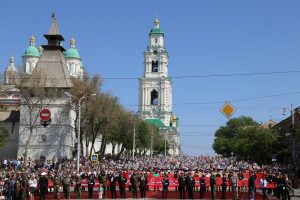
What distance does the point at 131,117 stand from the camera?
3708 inches

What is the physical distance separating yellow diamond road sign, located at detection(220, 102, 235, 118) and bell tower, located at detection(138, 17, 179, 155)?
13282 centimetres

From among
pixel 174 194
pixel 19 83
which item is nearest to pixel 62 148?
pixel 19 83

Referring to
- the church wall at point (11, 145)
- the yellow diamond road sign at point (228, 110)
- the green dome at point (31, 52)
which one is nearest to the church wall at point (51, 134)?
the church wall at point (11, 145)

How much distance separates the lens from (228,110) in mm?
34969

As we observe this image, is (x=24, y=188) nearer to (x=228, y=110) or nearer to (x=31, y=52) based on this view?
(x=228, y=110)

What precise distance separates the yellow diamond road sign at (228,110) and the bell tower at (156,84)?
133m

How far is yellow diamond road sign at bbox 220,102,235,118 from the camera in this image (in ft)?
114

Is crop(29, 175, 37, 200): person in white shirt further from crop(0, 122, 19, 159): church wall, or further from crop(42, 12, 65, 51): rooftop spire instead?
crop(0, 122, 19, 159): church wall

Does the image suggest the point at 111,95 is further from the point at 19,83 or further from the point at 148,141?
the point at 148,141

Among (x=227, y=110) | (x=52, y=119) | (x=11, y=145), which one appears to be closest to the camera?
(x=227, y=110)

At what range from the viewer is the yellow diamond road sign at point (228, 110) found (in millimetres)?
34750

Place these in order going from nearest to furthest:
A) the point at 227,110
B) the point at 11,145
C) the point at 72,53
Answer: the point at 227,110
the point at 11,145
the point at 72,53

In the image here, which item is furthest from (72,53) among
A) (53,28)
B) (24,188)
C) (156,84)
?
(24,188)

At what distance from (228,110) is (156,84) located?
445ft
